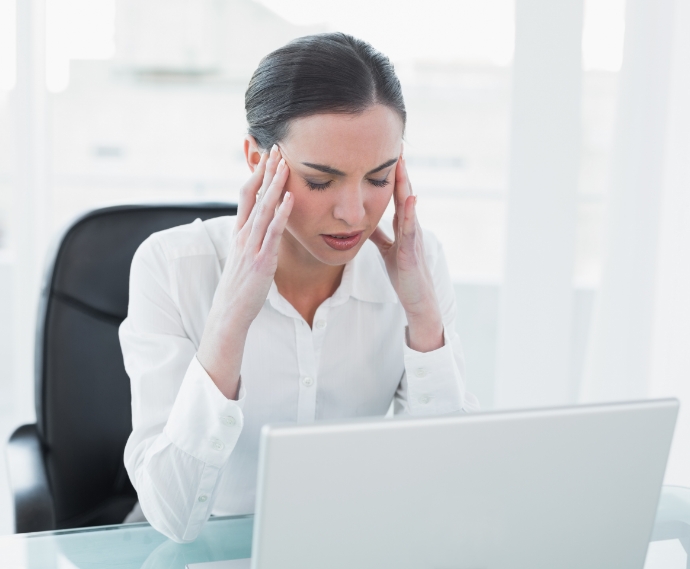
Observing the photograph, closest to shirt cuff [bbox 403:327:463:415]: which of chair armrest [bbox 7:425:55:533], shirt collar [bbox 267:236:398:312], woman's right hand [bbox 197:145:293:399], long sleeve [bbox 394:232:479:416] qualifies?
long sleeve [bbox 394:232:479:416]

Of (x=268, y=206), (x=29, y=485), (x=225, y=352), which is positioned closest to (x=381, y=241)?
(x=268, y=206)

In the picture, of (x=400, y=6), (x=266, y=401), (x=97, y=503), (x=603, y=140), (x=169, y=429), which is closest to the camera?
(x=169, y=429)

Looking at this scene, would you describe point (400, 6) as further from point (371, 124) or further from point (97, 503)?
point (97, 503)

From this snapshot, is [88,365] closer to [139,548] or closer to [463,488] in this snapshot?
[139,548]

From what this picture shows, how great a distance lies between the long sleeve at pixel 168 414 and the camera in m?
1.05

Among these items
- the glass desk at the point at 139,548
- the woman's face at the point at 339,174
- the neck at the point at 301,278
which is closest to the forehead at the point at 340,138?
the woman's face at the point at 339,174

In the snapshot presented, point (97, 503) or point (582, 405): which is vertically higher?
point (582, 405)

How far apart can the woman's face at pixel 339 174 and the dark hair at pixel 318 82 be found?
2 centimetres

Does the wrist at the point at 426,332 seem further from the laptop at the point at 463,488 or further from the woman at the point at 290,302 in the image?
the laptop at the point at 463,488

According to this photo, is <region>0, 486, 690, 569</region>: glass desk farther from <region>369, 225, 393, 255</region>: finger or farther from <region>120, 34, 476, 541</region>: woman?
<region>369, 225, 393, 255</region>: finger

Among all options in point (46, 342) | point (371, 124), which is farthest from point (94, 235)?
point (371, 124)

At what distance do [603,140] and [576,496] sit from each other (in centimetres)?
215

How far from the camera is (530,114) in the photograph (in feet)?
6.67

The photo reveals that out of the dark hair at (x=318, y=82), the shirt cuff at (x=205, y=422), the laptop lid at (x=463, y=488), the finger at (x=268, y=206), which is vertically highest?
the dark hair at (x=318, y=82)
